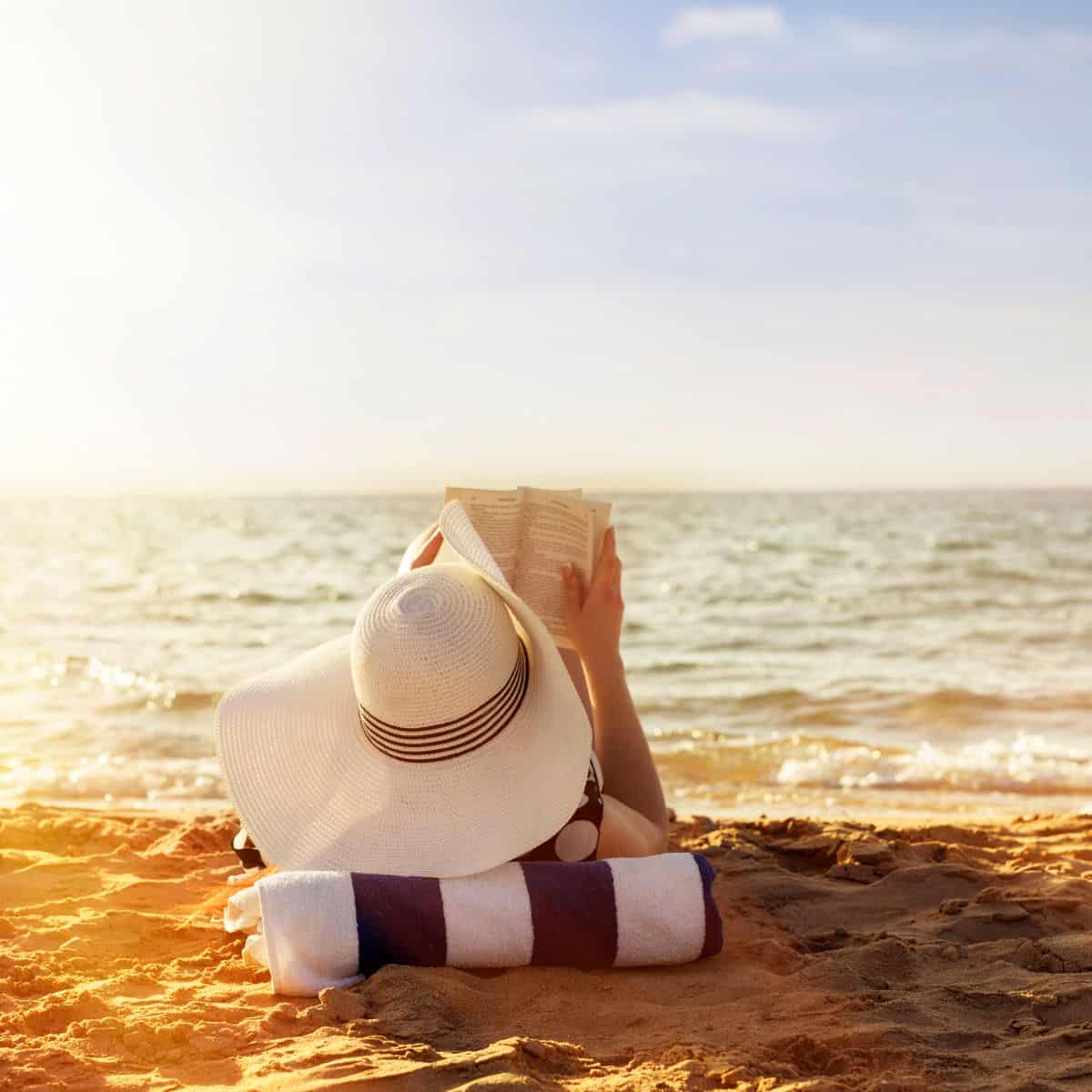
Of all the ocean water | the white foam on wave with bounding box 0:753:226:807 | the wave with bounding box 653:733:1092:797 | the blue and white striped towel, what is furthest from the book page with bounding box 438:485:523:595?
the white foam on wave with bounding box 0:753:226:807

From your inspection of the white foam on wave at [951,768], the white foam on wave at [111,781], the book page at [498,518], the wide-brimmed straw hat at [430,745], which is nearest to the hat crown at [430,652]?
the wide-brimmed straw hat at [430,745]

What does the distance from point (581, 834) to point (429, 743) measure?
487mm

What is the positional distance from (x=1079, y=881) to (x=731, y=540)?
22436mm

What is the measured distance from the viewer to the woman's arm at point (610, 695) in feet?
10.7

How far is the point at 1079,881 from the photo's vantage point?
3496mm

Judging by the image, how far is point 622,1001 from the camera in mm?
2611

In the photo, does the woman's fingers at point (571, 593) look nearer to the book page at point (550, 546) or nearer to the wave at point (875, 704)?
the book page at point (550, 546)

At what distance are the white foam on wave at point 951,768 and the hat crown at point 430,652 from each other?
146 inches

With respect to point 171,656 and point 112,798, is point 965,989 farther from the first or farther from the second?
point 171,656

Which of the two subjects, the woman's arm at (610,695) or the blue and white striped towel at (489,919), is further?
the woman's arm at (610,695)

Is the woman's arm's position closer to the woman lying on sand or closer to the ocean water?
the woman lying on sand

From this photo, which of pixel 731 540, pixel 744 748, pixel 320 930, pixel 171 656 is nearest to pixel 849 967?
pixel 320 930

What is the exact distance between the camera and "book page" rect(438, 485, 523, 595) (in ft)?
10.7

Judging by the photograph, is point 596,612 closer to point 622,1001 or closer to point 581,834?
point 581,834
